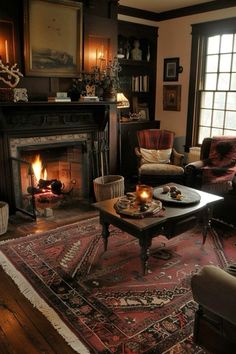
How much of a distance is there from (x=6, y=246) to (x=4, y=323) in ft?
3.69

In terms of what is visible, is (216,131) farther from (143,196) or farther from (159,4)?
(143,196)

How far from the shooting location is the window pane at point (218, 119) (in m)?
4.95

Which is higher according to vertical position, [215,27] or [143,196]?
[215,27]

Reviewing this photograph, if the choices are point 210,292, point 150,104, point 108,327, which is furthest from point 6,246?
point 150,104

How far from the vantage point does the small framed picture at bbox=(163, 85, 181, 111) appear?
5.43 m

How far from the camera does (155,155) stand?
16.4ft

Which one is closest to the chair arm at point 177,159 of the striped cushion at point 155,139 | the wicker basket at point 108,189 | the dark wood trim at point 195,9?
the striped cushion at point 155,139

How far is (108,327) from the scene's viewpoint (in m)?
2.13

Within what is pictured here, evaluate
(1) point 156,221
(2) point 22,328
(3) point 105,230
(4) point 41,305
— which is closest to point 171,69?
(3) point 105,230

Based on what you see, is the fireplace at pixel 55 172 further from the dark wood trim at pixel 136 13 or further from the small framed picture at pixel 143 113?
the dark wood trim at pixel 136 13

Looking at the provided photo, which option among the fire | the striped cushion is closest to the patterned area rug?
the fire

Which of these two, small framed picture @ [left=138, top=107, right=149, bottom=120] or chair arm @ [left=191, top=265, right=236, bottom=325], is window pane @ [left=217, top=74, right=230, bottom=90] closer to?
small framed picture @ [left=138, top=107, right=149, bottom=120]

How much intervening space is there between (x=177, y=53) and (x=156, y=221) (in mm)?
3742

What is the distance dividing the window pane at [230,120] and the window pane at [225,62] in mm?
651
